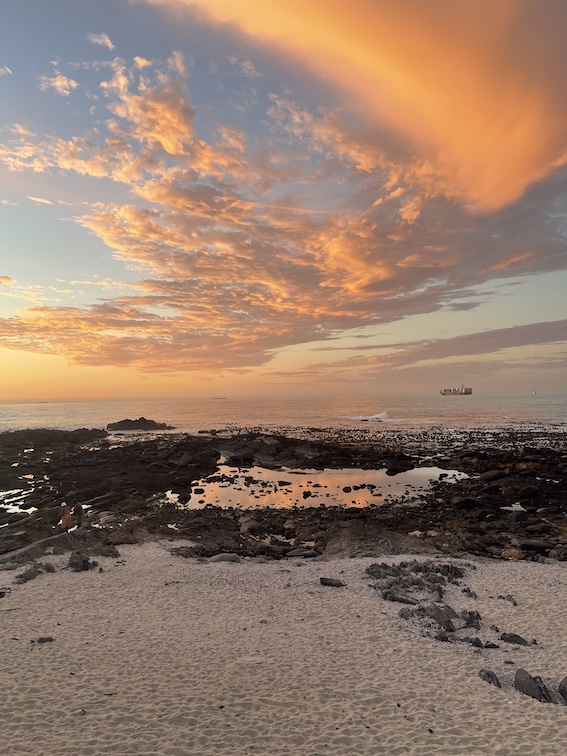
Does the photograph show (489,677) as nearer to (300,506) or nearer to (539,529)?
(539,529)

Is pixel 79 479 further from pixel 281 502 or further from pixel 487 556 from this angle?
pixel 487 556

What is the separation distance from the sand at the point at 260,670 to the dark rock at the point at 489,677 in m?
0.19

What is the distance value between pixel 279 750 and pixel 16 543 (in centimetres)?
1754

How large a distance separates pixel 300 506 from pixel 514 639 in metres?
17.0

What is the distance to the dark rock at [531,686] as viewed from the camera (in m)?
9.09

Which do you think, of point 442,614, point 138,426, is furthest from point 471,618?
point 138,426

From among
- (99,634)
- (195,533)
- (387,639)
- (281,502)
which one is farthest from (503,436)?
(99,634)

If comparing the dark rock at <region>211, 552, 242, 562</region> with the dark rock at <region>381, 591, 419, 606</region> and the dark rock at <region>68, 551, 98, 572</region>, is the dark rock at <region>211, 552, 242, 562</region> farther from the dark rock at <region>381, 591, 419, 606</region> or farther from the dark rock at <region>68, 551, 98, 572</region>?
the dark rock at <region>381, 591, 419, 606</region>

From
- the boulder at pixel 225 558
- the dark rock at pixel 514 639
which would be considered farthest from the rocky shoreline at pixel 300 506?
the dark rock at pixel 514 639

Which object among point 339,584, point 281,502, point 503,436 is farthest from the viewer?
point 503,436

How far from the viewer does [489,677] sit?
31.8 ft

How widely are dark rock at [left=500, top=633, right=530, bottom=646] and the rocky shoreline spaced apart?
23.7 feet

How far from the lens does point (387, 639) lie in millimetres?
11539

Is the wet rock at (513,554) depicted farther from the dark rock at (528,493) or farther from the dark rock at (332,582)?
the dark rock at (528,493)
